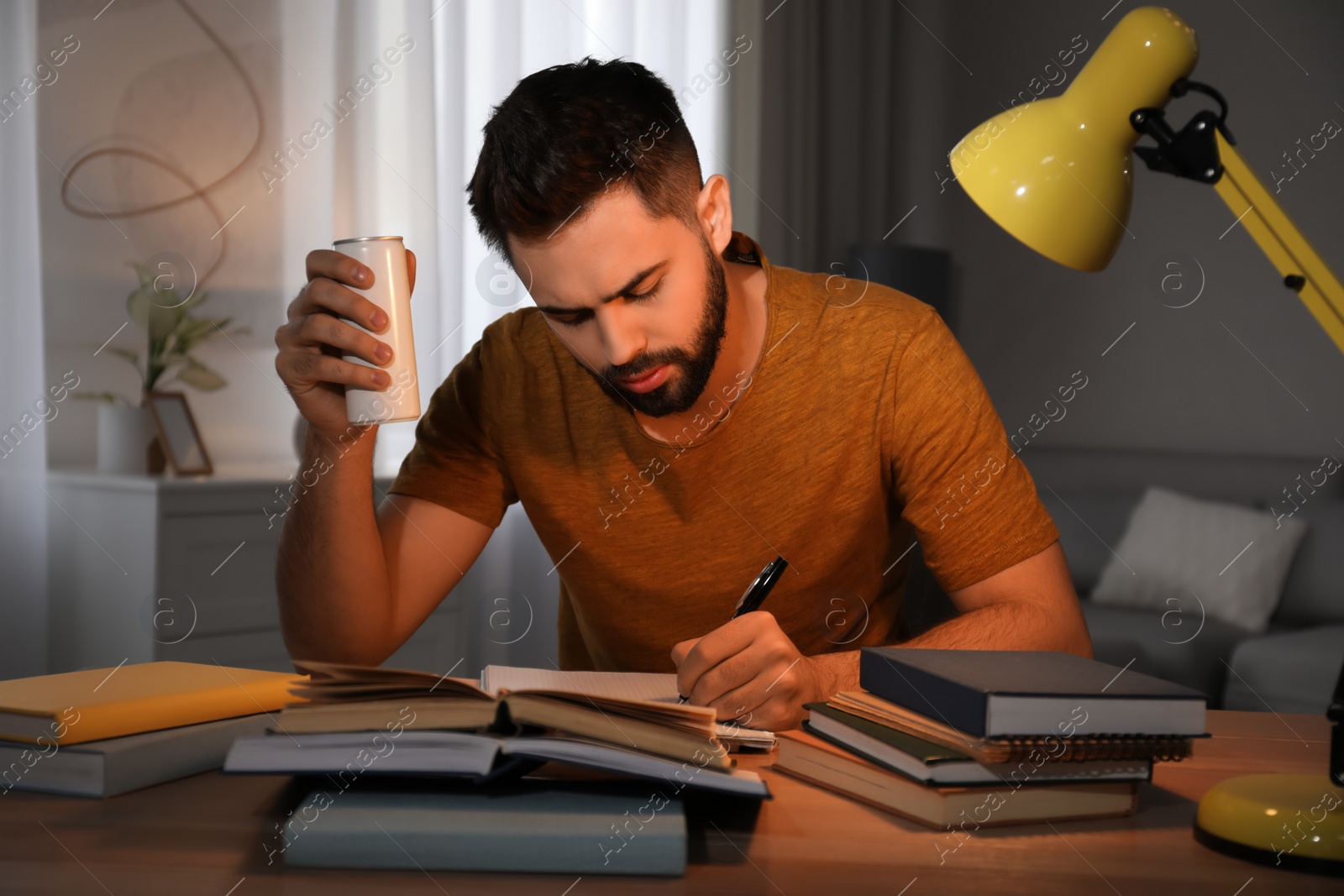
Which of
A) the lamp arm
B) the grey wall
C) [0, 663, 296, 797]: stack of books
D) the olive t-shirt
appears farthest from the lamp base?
the grey wall

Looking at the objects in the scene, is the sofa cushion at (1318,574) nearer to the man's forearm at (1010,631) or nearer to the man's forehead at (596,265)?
the man's forearm at (1010,631)

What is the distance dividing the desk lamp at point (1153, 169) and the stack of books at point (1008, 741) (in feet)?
0.18

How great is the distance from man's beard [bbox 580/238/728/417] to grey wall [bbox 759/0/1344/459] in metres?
2.67

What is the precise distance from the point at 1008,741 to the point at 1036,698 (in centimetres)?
3

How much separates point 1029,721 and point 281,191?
8.85 feet

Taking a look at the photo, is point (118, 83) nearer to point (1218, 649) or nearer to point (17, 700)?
point (17, 700)

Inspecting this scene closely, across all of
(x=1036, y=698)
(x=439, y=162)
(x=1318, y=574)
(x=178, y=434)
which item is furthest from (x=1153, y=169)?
(x=1318, y=574)

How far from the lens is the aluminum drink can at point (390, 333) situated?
1034mm

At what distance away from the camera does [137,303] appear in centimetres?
269

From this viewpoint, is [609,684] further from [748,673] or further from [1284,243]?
[1284,243]

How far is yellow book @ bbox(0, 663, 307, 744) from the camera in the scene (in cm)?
78

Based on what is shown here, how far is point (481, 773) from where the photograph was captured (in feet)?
2.14

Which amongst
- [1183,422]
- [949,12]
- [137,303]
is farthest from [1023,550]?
[949,12]

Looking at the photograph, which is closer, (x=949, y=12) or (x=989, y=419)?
(x=989, y=419)
